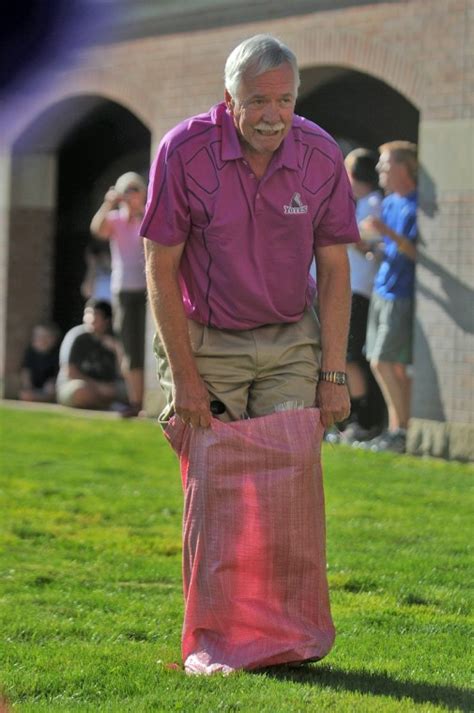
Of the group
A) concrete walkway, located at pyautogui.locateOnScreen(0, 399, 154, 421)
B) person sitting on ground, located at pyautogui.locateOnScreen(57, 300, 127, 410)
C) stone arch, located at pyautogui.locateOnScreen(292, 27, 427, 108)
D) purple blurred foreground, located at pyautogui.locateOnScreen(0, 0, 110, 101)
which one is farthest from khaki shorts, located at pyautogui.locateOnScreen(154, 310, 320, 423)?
purple blurred foreground, located at pyautogui.locateOnScreen(0, 0, 110, 101)

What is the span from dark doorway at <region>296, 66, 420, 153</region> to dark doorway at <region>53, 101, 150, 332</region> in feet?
8.00

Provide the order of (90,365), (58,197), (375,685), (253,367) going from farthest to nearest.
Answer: (58,197), (90,365), (253,367), (375,685)

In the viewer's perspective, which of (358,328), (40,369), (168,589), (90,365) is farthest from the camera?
(40,369)

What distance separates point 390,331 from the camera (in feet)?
37.6

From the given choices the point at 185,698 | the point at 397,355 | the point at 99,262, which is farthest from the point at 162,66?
the point at 185,698

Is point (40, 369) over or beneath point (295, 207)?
beneath

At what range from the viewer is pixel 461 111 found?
36.8ft

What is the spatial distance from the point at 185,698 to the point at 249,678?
0.28 metres

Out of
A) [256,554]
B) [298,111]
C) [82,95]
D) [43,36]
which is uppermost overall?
[43,36]

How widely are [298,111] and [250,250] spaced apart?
9.24m

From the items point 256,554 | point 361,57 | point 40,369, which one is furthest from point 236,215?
point 40,369

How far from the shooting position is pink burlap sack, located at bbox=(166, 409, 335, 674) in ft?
16.7

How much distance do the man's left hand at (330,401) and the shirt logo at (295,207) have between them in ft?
1.94

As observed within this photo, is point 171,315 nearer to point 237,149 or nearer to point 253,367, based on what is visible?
point 253,367
